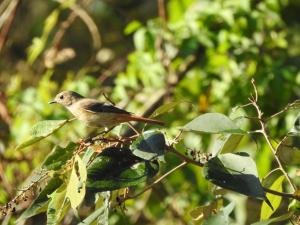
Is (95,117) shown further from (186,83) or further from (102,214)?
(186,83)

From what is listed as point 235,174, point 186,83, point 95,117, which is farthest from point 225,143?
point 186,83

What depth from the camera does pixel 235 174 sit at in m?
1.96

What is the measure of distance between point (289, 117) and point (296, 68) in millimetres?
367

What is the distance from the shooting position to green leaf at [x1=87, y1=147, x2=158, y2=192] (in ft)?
6.61

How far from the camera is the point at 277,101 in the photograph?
481cm

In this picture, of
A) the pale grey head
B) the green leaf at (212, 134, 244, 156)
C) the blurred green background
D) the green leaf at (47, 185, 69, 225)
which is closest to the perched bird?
the pale grey head

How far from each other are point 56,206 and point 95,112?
3.11 ft

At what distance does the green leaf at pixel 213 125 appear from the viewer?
2023mm

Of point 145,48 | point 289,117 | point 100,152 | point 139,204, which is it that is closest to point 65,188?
point 100,152

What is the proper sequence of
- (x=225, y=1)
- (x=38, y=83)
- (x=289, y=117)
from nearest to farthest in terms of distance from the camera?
(x=289, y=117) → (x=225, y=1) → (x=38, y=83)

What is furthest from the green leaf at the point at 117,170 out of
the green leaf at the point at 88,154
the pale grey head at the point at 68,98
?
the pale grey head at the point at 68,98

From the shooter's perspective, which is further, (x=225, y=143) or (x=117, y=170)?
(x=225, y=143)

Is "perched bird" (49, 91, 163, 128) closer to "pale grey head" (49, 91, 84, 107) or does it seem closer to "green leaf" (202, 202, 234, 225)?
"pale grey head" (49, 91, 84, 107)

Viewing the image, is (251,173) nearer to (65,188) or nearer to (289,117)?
(65,188)
